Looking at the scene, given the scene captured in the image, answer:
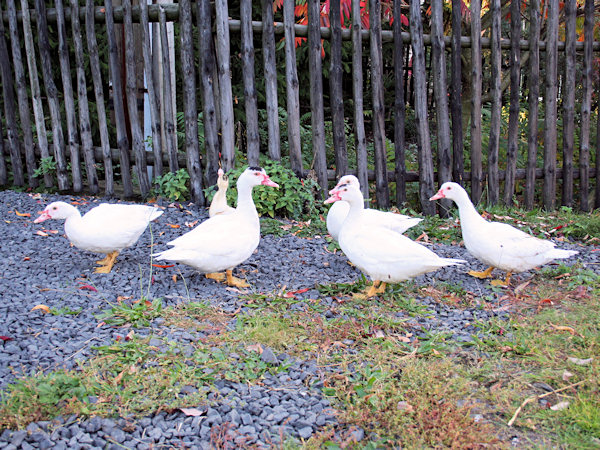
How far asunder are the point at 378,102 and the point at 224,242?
10.5 feet

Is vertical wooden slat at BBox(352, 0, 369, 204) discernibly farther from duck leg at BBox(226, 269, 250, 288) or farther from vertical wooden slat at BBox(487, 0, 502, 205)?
duck leg at BBox(226, 269, 250, 288)

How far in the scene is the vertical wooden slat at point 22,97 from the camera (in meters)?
6.57

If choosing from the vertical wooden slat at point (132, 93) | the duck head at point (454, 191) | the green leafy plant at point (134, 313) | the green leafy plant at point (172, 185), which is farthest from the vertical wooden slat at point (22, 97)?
the duck head at point (454, 191)

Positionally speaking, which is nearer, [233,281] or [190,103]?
[233,281]

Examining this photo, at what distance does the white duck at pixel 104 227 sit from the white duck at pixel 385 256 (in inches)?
67.3

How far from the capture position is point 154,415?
255 centimetres

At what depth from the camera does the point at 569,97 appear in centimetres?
711

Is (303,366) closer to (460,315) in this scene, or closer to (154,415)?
(154,415)

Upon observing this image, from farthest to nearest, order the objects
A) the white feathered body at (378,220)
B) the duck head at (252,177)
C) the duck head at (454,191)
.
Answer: the white feathered body at (378,220)
the duck head at (454,191)
the duck head at (252,177)

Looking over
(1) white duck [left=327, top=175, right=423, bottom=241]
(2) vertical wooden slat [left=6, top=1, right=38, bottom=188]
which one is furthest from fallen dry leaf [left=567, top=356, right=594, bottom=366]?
(2) vertical wooden slat [left=6, top=1, right=38, bottom=188]

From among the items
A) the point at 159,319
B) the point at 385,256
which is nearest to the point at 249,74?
the point at 385,256

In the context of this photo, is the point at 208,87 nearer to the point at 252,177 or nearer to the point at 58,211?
the point at 252,177

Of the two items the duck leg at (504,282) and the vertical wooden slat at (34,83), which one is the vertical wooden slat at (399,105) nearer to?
the duck leg at (504,282)

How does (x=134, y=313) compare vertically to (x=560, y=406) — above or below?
above
